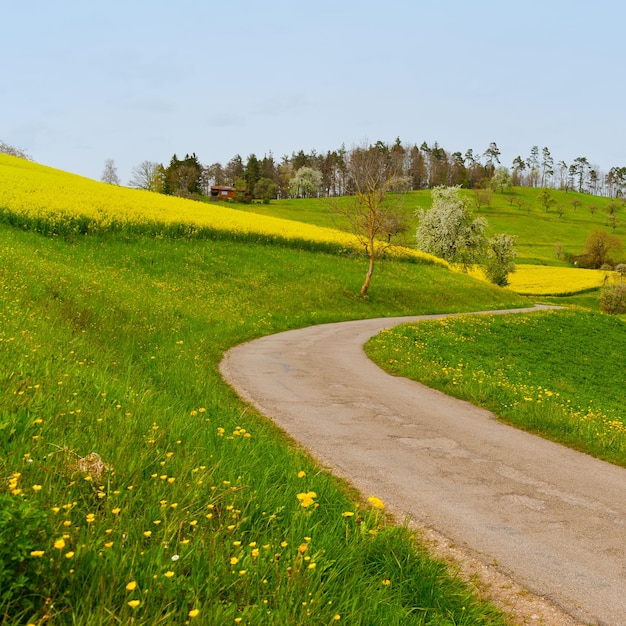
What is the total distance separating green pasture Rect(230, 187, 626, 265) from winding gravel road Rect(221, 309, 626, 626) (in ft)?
256

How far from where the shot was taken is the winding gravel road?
183 inches

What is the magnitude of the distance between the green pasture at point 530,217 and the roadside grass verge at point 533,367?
61.1m

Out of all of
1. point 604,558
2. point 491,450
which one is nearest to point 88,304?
point 491,450

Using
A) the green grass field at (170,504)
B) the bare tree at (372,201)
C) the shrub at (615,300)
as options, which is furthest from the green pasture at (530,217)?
the green grass field at (170,504)

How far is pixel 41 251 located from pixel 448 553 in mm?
22906

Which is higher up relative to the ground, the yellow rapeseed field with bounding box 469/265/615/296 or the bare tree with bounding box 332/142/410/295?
the bare tree with bounding box 332/142/410/295

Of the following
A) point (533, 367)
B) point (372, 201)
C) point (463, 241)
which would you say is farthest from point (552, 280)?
point (533, 367)

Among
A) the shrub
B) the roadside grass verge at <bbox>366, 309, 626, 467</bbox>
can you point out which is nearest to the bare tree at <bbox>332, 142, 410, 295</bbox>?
the roadside grass verge at <bbox>366, 309, 626, 467</bbox>

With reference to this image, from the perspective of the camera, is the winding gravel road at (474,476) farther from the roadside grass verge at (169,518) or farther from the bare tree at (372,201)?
the bare tree at (372,201)

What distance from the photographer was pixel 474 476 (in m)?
6.81

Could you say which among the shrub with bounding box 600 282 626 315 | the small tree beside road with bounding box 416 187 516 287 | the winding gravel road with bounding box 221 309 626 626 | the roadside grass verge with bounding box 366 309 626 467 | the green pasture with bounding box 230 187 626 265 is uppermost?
the green pasture with bounding box 230 187 626 265

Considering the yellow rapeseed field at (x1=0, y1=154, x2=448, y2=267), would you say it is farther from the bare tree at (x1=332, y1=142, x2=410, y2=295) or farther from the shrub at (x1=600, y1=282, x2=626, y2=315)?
the shrub at (x1=600, y1=282, x2=626, y2=315)

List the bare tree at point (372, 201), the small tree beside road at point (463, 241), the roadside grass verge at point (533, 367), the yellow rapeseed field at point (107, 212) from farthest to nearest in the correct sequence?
the small tree beside road at point (463, 241) → the bare tree at point (372, 201) → the yellow rapeseed field at point (107, 212) → the roadside grass verge at point (533, 367)

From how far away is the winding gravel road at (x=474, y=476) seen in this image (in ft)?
15.3
